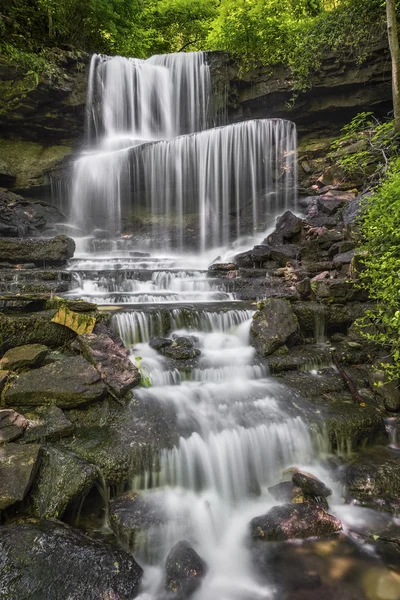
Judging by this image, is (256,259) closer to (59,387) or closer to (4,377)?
(59,387)

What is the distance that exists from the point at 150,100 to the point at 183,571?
17895mm

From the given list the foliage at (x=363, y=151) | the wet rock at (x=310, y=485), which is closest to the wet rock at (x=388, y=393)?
the wet rock at (x=310, y=485)

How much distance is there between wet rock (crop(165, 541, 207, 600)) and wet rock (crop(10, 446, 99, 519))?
100cm

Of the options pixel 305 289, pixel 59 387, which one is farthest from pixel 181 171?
pixel 59 387

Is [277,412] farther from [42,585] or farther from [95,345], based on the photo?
[42,585]

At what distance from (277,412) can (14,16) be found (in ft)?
55.0

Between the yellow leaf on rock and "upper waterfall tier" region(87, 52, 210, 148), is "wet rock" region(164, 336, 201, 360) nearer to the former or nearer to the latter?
the yellow leaf on rock

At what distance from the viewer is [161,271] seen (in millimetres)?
9133

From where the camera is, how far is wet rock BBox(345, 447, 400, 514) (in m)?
3.52

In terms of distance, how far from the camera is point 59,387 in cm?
405

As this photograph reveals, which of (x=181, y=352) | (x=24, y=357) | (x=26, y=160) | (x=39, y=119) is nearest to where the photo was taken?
(x=24, y=357)

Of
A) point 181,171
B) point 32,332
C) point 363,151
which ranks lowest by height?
point 32,332

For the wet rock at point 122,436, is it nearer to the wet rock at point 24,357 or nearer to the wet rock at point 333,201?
the wet rock at point 24,357

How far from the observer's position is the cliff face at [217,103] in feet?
41.2
